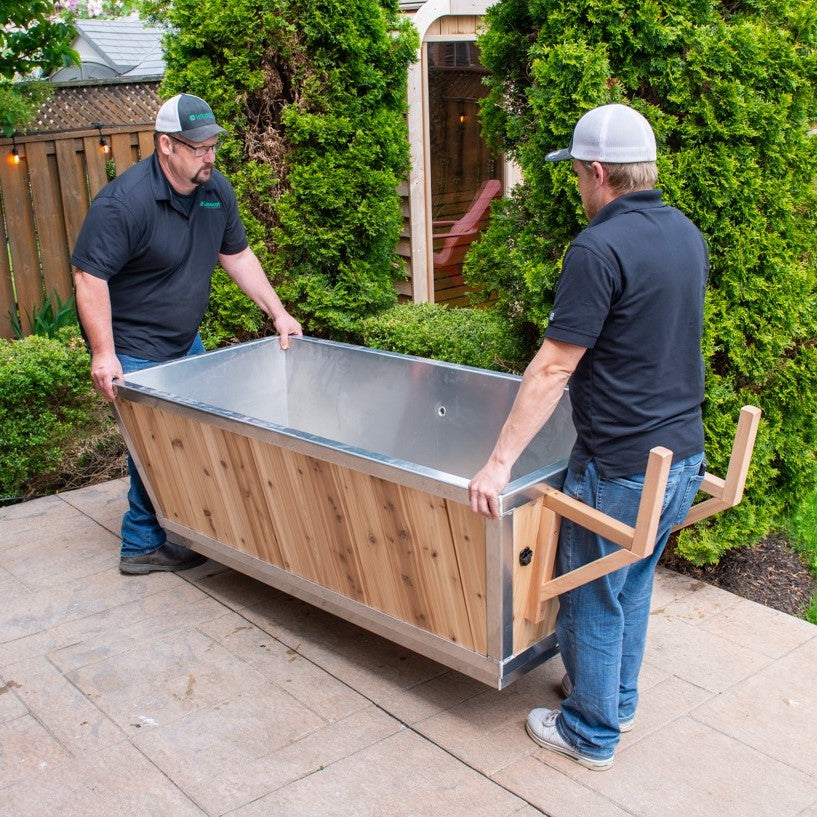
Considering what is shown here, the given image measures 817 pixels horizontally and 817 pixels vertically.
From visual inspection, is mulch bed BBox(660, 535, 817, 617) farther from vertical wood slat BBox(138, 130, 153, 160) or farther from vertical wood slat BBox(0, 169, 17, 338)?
vertical wood slat BBox(138, 130, 153, 160)

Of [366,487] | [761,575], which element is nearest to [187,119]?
[366,487]

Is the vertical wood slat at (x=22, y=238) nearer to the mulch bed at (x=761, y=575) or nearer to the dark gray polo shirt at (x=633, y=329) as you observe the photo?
the mulch bed at (x=761, y=575)

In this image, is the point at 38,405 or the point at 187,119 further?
the point at 38,405

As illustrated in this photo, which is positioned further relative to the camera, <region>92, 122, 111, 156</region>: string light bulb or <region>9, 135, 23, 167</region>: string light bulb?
<region>92, 122, 111, 156</region>: string light bulb

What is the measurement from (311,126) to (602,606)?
3.98 metres

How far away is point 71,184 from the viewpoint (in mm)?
6719

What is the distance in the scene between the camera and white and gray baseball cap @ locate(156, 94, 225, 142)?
393 centimetres

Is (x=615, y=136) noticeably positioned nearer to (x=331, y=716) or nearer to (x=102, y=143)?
(x=331, y=716)

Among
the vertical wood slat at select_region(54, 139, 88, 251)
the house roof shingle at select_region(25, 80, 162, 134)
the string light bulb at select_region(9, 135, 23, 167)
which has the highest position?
the house roof shingle at select_region(25, 80, 162, 134)

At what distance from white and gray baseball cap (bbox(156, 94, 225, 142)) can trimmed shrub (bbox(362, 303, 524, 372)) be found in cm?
166

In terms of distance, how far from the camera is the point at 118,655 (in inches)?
150

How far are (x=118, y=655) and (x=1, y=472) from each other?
2.04 meters

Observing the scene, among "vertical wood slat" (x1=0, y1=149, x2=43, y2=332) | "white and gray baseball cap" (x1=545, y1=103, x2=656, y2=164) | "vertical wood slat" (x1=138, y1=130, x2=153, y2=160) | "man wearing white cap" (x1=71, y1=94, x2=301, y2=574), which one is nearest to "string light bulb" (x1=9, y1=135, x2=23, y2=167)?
"vertical wood slat" (x1=0, y1=149, x2=43, y2=332)

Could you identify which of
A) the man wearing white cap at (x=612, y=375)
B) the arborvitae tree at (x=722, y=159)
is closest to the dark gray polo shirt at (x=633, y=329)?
the man wearing white cap at (x=612, y=375)
